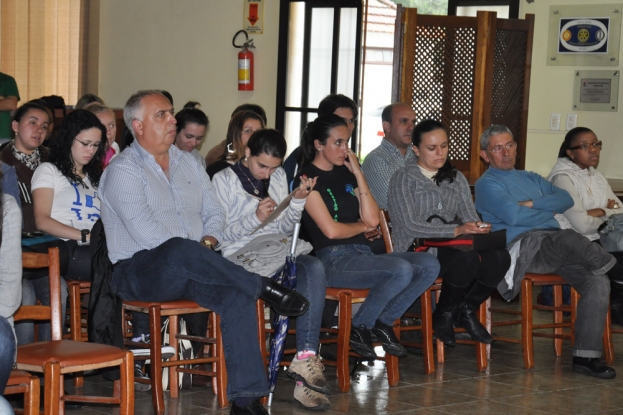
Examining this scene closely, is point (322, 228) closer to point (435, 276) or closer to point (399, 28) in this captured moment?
point (435, 276)

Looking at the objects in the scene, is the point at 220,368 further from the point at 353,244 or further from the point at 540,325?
the point at 540,325

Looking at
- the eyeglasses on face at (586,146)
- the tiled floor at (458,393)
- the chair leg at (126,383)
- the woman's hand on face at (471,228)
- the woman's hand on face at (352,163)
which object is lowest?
the tiled floor at (458,393)

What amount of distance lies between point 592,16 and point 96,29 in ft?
16.1

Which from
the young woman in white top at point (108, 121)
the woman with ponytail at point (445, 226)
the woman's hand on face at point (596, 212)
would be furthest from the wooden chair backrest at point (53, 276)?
the woman's hand on face at point (596, 212)

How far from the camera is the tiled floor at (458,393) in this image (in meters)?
3.62

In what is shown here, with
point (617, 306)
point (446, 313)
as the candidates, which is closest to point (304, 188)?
point (446, 313)

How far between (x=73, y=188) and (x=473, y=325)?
203cm

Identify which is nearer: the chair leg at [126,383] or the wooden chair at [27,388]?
the wooden chair at [27,388]

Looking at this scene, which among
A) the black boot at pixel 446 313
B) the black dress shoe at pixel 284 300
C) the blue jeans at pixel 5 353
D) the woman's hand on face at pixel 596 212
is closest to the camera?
the blue jeans at pixel 5 353

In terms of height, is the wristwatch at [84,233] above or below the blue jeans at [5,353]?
above

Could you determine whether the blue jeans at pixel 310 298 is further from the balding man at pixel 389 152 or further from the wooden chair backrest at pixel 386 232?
the balding man at pixel 389 152

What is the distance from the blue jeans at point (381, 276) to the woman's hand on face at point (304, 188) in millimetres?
387

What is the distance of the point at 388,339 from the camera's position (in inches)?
154

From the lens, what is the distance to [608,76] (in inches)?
266
